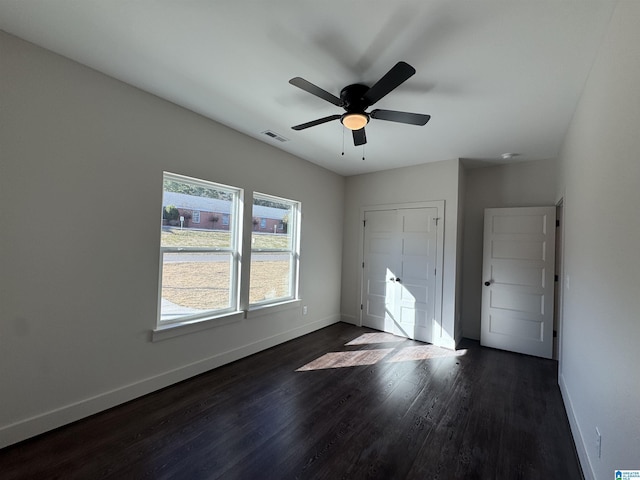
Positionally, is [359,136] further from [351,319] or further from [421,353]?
[351,319]

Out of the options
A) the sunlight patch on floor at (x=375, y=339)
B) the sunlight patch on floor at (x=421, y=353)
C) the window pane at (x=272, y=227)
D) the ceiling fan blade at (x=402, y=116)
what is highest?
the ceiling fan blade at (x=402, y=116)

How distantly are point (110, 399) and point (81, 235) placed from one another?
54.5 inches

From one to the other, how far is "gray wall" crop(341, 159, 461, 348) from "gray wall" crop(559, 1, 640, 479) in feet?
5.48

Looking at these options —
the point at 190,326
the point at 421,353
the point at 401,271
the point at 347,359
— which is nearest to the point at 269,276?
the point at 190,326

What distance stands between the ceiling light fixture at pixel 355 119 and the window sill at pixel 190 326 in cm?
244

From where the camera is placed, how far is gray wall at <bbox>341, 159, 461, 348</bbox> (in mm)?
3955

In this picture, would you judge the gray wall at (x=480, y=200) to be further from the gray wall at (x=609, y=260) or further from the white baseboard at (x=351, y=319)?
the gray wall at (x=609, y=260)

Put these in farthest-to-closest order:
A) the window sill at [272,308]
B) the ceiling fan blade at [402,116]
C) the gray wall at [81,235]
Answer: the window sill at [272,308] < the ceiling fan blade at [402,116] < the gray wall at [81,235]

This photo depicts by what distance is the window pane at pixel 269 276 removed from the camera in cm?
360

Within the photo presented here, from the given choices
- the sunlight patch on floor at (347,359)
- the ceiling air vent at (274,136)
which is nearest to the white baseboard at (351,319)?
the sunlight patch on floor at (347,359)

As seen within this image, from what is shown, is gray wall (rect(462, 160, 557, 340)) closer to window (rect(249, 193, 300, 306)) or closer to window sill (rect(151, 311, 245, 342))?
window (rect(249, 193, 300, 306))

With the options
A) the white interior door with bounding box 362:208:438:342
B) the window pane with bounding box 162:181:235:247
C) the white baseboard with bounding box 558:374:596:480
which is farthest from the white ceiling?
the white baseboard with bounding box 558:374:596:480

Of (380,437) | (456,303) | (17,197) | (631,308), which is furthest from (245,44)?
(456,303)

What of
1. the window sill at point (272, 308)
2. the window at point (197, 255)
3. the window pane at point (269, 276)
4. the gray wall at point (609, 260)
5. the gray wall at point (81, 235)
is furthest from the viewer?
the window pane at point (269, 276)
